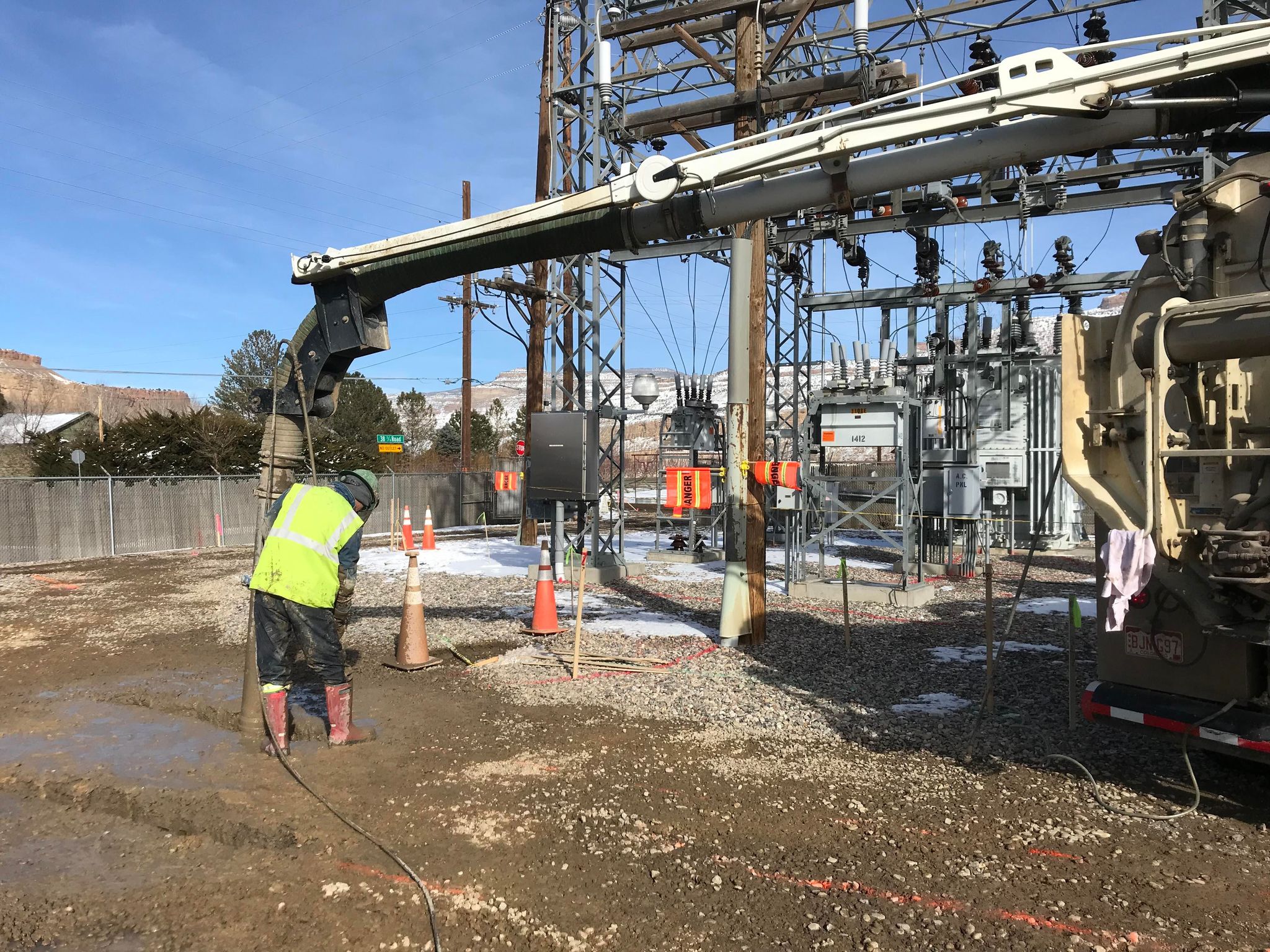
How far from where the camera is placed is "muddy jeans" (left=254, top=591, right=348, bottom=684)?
18.8ft

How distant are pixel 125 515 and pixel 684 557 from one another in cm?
1332

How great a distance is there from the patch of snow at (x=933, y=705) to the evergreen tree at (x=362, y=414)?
143ft

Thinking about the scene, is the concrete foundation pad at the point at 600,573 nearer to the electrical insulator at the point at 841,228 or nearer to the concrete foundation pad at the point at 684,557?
A: the concrete foundation pad at the point at 684,557

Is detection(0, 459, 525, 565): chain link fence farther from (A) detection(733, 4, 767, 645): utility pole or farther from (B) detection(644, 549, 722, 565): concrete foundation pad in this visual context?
(A) detection(733, 4, 767, 645): utility pole

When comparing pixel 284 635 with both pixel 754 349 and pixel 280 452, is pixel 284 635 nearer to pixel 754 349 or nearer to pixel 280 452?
pixel 280 452

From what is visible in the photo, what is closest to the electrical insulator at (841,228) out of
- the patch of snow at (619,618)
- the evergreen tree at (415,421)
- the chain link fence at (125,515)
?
the patch of snow at (619,618)

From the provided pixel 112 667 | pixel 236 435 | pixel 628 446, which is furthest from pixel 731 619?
pixel 628 446

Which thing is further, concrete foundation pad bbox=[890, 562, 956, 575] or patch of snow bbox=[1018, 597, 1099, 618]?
concrete foundation pad bbox=[890, 562, 956, 575]

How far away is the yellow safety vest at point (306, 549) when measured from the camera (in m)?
5.64

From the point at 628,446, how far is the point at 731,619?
313 feet

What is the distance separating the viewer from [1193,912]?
145 inches

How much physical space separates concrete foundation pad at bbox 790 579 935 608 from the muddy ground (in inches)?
142

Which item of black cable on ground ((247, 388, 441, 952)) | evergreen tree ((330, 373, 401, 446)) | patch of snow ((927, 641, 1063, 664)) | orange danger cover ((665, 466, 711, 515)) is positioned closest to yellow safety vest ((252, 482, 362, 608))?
black cable on ground ((247, 388, 441, 952))

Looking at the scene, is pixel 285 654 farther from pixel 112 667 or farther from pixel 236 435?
pixel 236 435
